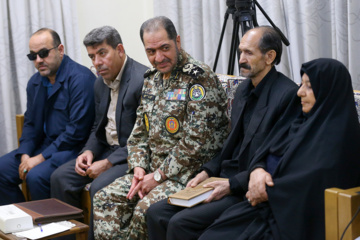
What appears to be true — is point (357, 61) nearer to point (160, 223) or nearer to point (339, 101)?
point (339, 101)

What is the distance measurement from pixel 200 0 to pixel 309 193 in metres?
2.34

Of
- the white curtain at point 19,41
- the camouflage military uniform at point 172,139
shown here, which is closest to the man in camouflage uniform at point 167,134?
the camouflage military uniform at point 172,139

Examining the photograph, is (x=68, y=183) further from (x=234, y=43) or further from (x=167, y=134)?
(x=234, y=43)

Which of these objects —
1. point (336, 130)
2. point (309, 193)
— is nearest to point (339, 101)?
point (336, 130)

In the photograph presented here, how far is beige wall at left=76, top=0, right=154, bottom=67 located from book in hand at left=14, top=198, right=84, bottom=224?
213cm

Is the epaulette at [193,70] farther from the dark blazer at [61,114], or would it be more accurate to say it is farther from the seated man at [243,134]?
the dark blazer at [61,114]

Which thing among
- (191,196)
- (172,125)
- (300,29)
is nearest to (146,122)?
(172,125)

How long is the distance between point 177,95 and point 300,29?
1.01 m

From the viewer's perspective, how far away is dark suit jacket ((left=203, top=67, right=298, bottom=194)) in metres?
2.30

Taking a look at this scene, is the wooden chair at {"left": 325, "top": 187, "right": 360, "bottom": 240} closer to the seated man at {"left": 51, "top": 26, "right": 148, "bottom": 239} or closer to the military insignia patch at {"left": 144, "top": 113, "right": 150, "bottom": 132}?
the military insignia patch at {"left": 144, "top": 113, "right": 150, "bottom": 132}

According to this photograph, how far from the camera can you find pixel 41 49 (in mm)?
3502

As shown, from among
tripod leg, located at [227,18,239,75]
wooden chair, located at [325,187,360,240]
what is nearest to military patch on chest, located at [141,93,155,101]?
tripod leg, located at [227,18,239,75]

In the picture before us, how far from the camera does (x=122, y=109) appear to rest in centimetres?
313

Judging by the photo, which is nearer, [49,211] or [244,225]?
[244,225]
